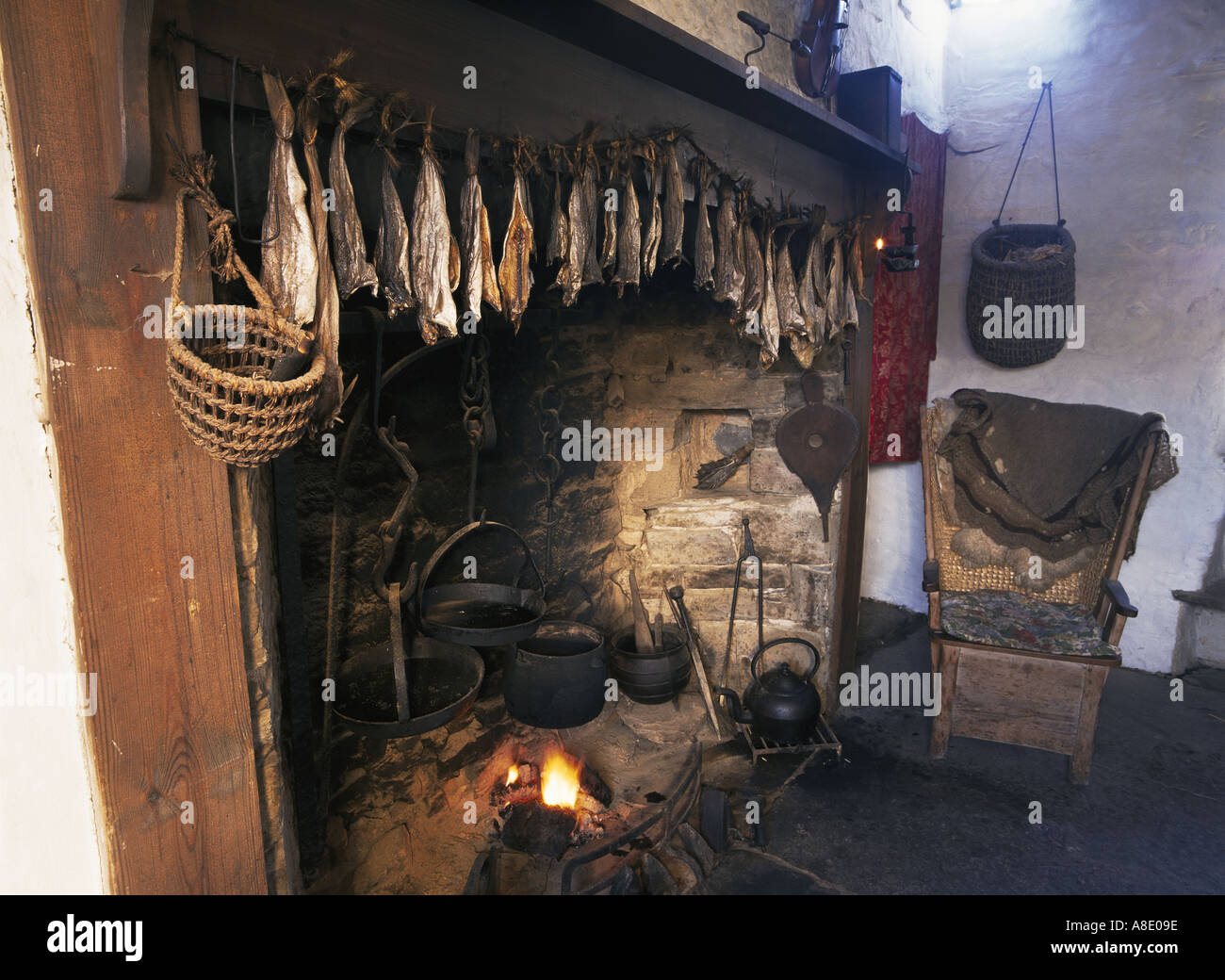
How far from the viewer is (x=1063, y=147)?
13.4 feet

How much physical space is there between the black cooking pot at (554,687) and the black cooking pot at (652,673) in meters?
0.48

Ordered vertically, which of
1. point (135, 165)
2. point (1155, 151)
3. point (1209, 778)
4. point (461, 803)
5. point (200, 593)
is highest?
point (1155, 151)

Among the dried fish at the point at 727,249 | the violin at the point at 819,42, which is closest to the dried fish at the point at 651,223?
the dried fish at the point at 727,249

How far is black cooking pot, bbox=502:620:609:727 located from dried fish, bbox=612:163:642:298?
3.90ft

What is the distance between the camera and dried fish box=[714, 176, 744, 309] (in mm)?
2182

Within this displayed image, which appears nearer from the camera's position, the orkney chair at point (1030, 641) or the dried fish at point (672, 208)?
the dried fish at point (672, 208)

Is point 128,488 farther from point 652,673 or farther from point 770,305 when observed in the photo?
point 652,673

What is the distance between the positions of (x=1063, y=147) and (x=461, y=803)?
4.55 meters

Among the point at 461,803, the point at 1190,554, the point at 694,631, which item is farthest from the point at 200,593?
the point at 1190,554

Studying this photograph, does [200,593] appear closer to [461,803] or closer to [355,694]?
[355,694]

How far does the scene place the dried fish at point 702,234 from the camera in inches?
81.0

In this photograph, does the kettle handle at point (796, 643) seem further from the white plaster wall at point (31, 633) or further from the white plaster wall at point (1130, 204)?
the white plaster wall at point (31, 633)

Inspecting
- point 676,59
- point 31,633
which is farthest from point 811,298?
point 31,633

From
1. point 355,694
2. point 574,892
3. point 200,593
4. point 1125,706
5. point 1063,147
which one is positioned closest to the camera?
point 200,593
